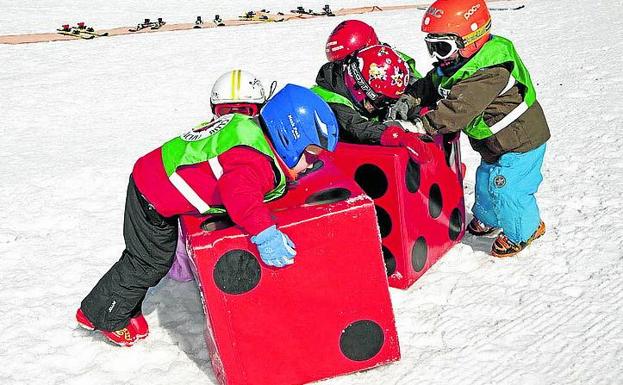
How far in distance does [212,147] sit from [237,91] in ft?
6.30

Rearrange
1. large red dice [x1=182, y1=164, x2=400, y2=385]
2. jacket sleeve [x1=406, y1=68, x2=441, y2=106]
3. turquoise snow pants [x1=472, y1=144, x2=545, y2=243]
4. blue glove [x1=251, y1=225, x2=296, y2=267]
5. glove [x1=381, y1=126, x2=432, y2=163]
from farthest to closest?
jacket sleeve [x1=406, y1=68, x2=441, y2=106], turquoise snow pants [x1=472, y1=144, x2=545, y2=243], glove [x1=381, y1=126, x2=432, y2=163], large red dice [x1=182, y1=164, x2=400, y2=385], blue glove [x1=251, y1=225, x2=296, y2=267]

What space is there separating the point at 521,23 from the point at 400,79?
31.2 ft

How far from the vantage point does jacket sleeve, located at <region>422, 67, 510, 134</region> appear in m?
3.85

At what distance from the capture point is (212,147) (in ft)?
9.98

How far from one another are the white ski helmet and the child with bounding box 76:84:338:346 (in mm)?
1641

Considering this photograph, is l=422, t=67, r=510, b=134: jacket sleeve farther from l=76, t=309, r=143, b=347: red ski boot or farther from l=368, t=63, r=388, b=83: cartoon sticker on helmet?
l=76, t=309, r=143, b=347: red ski boot

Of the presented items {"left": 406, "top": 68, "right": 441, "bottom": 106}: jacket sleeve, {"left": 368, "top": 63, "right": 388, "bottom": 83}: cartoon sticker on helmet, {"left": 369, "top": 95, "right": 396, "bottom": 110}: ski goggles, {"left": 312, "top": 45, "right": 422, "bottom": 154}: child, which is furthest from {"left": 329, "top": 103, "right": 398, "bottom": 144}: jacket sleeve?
{"left": 406, "top": 68, "right": 441, "bottom": 106}: jacket sleeve

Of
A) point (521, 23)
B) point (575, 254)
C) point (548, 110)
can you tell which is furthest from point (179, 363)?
point (521, 23)

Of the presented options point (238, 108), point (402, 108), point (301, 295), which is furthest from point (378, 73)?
point (301, 295)

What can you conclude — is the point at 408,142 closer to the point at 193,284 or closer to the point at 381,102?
the point at 381,102

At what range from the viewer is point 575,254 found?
13.6 ft

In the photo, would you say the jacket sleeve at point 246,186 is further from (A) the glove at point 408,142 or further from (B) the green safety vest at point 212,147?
(A) the glove at point 408,142

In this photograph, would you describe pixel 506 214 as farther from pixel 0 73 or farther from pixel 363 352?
pixel 0 73

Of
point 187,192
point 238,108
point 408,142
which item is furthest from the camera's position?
point 238,108
